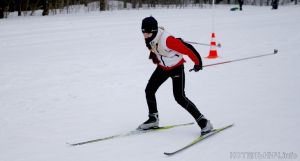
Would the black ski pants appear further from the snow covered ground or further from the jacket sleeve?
the snow covered ground

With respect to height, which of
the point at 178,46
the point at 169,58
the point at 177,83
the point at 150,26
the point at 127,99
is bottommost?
the point at 127,99

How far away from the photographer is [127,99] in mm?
6918

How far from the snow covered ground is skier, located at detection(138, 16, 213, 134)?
20.0 inches

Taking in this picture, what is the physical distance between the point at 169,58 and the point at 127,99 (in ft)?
8.00

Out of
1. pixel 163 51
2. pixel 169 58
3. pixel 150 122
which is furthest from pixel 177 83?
pixel 150 122

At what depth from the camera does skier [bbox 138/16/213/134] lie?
4488 mm

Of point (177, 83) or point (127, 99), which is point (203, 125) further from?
point (127, 99)

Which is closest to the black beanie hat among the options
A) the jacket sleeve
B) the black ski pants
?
the jacket sleeve

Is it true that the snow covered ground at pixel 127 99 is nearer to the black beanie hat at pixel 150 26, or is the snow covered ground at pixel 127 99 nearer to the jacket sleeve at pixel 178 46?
the jacket sleeve at pixel 178 46

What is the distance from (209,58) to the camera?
10.3 metres

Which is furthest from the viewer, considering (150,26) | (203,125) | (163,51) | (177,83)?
(203,125)

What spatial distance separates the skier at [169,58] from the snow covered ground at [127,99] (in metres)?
0.51

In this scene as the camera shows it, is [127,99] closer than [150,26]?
No

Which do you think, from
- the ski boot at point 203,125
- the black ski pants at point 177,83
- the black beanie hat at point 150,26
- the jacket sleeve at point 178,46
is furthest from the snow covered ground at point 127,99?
the black beanie hat at point 150,26
